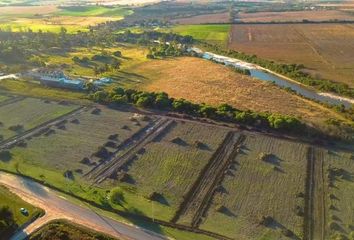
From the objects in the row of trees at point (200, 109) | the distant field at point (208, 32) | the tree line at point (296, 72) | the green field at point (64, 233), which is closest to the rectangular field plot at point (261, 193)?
the row of trees at point (200, 109)

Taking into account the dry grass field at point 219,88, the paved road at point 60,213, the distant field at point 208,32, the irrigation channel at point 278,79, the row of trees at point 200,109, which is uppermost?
the row of trees at point 200,109

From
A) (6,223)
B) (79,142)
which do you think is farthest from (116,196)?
(79,142)

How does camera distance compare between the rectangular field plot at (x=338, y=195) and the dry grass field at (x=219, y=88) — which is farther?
the dry grass field at (x=219, y=88)

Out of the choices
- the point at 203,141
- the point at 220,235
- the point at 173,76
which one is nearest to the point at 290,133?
the point at 203,141

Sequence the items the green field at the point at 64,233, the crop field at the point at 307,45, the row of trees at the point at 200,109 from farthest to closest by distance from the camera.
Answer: the crop field at the point at 307,45 < the row of trees at the point at 200,109 < the green field at the point at 64,233

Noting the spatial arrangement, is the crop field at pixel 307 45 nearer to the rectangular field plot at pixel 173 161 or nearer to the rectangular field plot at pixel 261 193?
Result: the rectangular field plot at pixel 261 193

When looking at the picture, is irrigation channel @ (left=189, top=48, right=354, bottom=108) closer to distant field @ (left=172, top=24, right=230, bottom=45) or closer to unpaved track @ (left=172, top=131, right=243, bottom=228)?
distant field @ (left=172, top=24, right=230, bottom=45)

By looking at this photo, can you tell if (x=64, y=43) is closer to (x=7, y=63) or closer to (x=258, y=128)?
(x=7, y=63)
